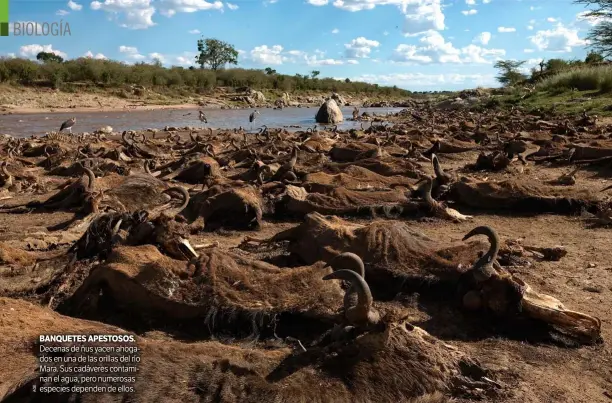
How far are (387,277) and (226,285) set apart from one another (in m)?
1.68

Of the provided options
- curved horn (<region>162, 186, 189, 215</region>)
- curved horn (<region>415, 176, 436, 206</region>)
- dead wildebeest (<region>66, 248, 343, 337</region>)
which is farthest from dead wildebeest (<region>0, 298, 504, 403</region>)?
curved horn (<region>415, 176, 436, 206</region>)

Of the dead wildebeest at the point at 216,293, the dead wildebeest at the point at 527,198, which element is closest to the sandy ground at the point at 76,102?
the dead wildebeest at the point at 527,198

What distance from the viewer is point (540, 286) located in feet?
18.2

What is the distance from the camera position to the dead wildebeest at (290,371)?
10.2 feet

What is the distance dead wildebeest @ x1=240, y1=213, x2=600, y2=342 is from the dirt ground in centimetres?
23

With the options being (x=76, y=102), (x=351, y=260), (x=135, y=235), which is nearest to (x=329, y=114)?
(x=76, y=102)

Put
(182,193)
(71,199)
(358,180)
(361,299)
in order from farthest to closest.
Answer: (358,180) < (71,199) < (182,193) < (361,299)

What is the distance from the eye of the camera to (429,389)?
341 cm

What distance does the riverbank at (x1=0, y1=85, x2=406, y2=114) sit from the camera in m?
38.4

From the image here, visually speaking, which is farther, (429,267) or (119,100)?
(119,100)

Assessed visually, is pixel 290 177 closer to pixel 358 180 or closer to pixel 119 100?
pixel 358 180

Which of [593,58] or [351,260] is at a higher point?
[593,58]

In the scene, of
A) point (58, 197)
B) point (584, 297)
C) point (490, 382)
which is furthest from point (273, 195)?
point (490, 382)

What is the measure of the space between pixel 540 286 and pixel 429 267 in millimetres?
1240
